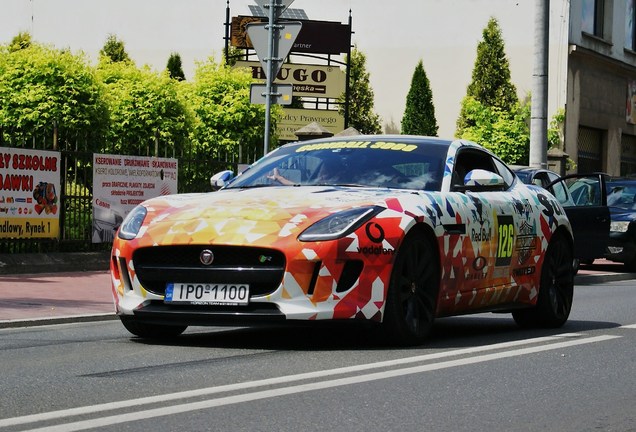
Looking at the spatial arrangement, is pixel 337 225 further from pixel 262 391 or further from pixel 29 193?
pixel 29 193

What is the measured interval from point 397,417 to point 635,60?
4161 centimetres

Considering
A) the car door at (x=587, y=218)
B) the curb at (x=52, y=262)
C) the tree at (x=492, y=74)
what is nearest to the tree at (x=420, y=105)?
the tree at (x=492, y=74)

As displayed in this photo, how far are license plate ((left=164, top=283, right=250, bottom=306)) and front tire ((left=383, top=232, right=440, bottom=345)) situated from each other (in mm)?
949

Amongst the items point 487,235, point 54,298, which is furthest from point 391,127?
point 487,235

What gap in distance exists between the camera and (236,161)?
70.6 feet

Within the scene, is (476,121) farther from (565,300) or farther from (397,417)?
(397,417)

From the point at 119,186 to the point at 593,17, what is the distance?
26933mm

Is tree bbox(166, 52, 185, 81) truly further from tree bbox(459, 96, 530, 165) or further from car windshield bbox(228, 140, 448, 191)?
car windshield bbox(228, 140, 448, 191)

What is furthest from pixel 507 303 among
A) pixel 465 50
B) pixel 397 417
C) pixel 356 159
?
pixel 465 50

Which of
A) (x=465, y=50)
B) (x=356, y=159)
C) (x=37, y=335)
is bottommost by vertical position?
(x=37, y=335)

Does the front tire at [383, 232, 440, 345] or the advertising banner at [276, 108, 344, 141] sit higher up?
the advertising banner at [276, 108, 344, 141]

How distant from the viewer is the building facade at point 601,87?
40812mm

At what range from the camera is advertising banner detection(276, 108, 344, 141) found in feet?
158

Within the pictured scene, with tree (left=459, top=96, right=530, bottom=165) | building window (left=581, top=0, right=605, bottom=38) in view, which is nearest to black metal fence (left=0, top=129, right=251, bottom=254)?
tree (left=459, top=96, right=530, bottom=165)
